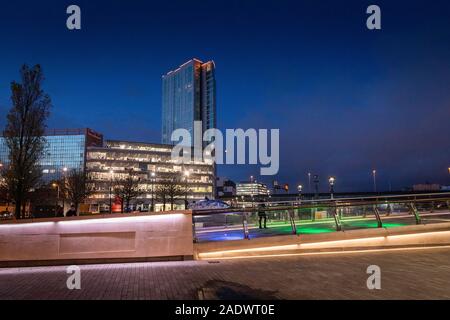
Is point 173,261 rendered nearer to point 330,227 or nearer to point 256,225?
point 256,225

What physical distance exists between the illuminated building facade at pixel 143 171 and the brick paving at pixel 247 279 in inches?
3806

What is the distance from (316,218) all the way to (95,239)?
8479mm

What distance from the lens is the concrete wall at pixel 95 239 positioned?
33.4ft

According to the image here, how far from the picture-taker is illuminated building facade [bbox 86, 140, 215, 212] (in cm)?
11075

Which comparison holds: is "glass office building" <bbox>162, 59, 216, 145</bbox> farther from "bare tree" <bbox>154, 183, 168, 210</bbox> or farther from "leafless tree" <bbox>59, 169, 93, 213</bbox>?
"leafless tree" <bbox>59, 169, 93, 213</bbox>

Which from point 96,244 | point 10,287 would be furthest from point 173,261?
point 10,287

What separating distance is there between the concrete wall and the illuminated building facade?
9545cm

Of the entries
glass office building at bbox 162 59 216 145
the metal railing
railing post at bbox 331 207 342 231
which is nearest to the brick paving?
the metal railing

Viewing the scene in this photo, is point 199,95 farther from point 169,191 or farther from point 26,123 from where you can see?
point 26,123

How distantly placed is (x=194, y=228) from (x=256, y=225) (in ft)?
11.5

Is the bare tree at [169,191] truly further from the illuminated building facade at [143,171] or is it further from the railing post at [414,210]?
the railing post at [414,210]

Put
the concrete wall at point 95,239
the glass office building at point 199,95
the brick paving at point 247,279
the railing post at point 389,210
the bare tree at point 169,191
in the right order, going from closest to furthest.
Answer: the brick paving at point 247,279
the concrete wall at point 95,239
the railing post at point 389,210
the bare tree at point 169,191
the glass office building at point 199,95

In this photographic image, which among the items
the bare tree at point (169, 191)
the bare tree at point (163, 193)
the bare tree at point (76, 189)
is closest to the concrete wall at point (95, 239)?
the bare tree at point (76, 189)

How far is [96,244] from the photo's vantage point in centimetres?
1043
